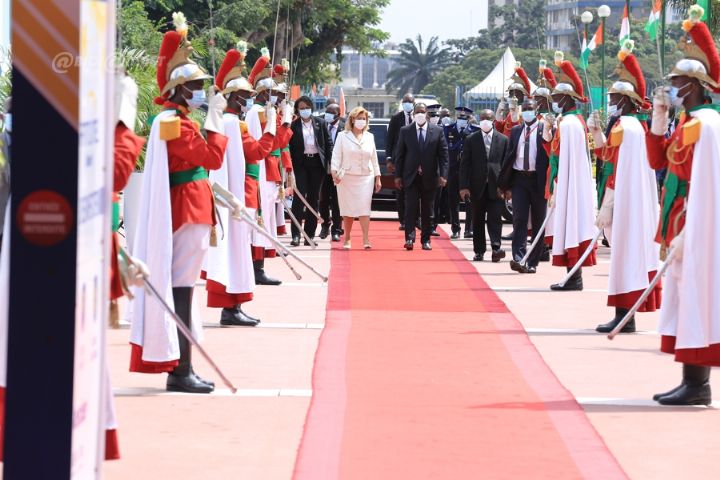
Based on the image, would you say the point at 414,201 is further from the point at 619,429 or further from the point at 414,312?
the point at 619,429

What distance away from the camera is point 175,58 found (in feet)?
30.9

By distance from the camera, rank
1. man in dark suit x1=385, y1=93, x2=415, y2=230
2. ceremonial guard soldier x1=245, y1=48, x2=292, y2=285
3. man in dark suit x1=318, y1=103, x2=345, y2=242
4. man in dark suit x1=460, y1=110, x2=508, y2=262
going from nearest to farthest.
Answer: ceremonial guard soldier x1=245, y1=48, x2=292, y2=285 < man in dark suit x1=460, y1=110, x2=508, y2=262 < man in dark suit x1=385, y1=93, x2=415, y2=230 < man in dark suit x1=318, y1=103, x2=345, y2=242

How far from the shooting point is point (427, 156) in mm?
21719

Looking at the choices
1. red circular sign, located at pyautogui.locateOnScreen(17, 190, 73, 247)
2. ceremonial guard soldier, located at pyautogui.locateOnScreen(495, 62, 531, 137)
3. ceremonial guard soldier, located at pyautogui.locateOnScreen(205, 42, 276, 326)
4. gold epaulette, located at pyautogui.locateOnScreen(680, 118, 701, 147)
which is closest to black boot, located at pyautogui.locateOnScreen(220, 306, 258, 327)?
ceremonial guard soldier, located at pyautogui.locateOnScreen(205, 42, 276, 326)

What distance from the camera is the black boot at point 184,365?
368 inches

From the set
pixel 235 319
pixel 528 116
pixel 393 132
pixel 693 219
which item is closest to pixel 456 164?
pixel 393 132

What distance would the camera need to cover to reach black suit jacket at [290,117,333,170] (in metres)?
22.3

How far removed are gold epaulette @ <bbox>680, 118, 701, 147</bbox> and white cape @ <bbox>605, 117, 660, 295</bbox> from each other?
3547 mm

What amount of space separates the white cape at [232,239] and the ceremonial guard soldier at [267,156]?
2305 mm

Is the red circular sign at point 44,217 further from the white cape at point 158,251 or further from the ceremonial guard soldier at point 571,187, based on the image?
the ceremonial guard soldier at point 571,187

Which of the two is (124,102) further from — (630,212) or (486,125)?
(486,125)

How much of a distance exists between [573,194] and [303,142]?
6.80 m

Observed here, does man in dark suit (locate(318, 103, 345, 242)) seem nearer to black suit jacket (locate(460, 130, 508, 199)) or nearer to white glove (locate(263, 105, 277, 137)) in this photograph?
black suit jacket (locate(460, 130, 508, 199))

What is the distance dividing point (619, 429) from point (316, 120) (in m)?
14.5
